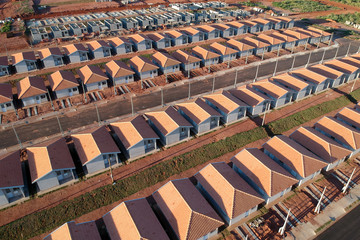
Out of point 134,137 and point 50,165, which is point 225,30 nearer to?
point 134,137

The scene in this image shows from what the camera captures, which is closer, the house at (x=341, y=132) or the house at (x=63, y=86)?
the house at (x=341, y=132)

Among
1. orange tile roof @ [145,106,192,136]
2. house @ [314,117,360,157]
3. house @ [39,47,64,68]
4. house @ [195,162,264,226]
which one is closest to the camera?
house @ [195,162,264,226]

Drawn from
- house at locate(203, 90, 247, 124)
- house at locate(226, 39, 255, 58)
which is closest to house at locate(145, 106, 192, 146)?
house at locate(203, 90, 247, 124)

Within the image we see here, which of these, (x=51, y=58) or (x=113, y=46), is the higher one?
(x=113, y=46)

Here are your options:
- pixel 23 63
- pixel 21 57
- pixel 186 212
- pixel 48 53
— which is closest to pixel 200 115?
pixel 186 212

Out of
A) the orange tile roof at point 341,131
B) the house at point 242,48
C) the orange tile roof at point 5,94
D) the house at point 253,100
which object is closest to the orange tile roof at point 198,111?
the house at point 253,100

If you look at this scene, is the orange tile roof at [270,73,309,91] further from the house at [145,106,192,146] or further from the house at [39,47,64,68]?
the house at [39,47,64,68]

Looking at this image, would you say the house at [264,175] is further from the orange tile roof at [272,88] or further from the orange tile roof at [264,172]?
the orange tile roof at [272,88]
